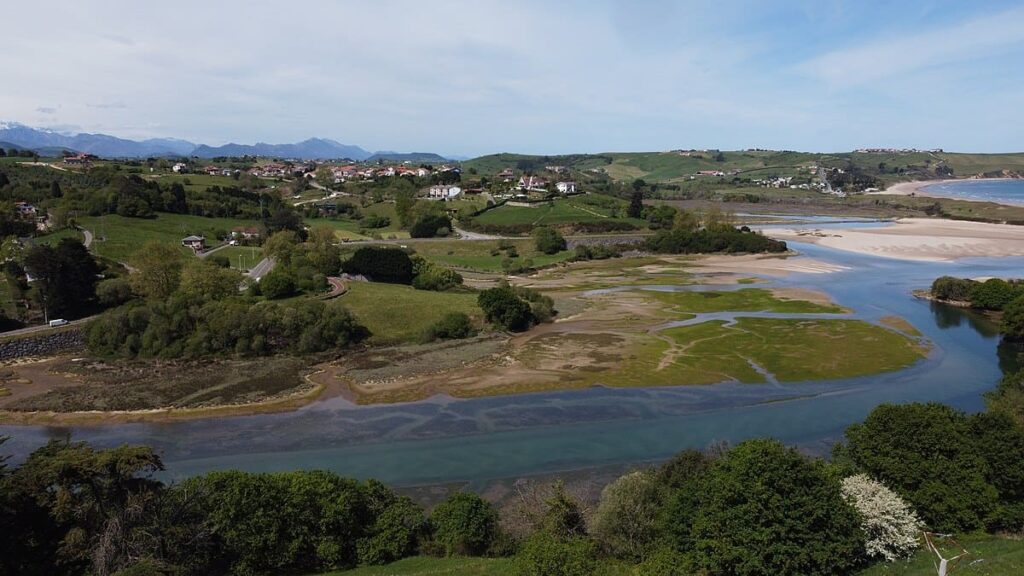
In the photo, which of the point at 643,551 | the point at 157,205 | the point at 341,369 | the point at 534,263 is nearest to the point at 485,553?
the point at 643,551

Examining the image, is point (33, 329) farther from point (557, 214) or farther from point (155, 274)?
point (557, 214)

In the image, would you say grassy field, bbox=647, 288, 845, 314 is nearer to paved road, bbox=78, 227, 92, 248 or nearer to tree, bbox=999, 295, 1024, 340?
tree, bbox=999, 295, 1024, 340

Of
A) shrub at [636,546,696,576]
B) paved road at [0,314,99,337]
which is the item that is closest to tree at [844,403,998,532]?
shrub at [636,546,696,576]

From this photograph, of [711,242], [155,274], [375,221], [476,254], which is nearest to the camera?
[155,274]

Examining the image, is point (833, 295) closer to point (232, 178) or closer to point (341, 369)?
point (341, 369)

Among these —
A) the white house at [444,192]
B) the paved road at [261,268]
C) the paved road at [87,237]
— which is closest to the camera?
the paved road at [261,268]

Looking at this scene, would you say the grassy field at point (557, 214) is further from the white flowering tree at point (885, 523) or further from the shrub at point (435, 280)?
the white flowering tree at point (885, 523)

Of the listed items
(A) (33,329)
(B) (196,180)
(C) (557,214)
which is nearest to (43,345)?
(A) (33,329)

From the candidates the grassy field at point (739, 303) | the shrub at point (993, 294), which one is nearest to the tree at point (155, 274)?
the grassy field at point (739, 303)
